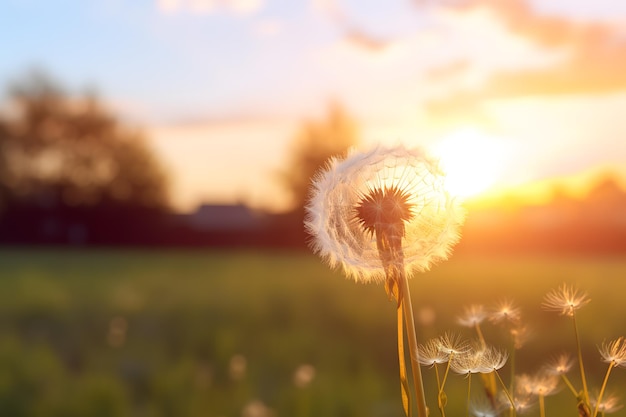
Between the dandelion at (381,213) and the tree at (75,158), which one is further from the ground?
the tree at (75,158)

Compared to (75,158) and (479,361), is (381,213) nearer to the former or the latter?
(479,361)

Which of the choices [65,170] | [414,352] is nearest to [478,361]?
[414,352]

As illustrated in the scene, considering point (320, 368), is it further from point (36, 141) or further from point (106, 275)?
point (36, 141)

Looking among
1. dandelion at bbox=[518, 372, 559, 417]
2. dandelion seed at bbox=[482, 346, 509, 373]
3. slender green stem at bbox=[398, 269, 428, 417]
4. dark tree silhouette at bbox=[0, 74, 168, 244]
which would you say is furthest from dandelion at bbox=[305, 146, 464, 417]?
dark tree silhouette at bbox=[0, 74, 168, 244]

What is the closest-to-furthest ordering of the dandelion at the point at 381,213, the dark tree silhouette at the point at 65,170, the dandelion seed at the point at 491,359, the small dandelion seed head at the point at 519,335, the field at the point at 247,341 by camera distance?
1. the dandelion seed at the point at 491,359
2. the dandelion at the point at 381,213
3. the small dandelion seed head at the point at 519,335
4. the field at the point at 247,341
5. the dark tree silhouette at the point at 65,170

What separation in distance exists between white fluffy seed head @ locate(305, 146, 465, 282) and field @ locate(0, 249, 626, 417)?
456cm

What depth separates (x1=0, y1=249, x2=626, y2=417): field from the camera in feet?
26.9

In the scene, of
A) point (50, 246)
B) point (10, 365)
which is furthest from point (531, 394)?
point (50, 246)

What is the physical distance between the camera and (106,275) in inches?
977

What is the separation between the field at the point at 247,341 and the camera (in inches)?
323

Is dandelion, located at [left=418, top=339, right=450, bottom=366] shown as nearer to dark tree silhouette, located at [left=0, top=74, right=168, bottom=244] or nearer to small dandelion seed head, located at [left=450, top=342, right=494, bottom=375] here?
small dandelion seed head, located at [left=450, top=342, right=494, bottom=375]

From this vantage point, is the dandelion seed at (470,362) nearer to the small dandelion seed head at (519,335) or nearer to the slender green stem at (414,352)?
the slender green stem at (414,352)

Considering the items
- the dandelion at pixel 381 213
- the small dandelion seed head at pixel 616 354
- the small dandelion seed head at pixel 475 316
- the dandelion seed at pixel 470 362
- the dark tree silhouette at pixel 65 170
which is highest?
the dark tree silhouette at pixel 65 170

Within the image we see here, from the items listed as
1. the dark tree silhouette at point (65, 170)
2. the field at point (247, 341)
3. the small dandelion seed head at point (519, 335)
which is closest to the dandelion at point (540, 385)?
the small dandelion seed head at point (519, 335)
